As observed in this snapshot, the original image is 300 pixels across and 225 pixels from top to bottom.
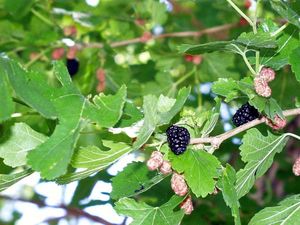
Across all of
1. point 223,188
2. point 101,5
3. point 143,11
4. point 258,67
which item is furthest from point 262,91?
point 101,5

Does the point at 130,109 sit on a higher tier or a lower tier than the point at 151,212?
higher

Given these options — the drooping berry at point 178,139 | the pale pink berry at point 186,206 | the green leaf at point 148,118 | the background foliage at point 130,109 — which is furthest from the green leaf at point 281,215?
the green leaf at point 148,118

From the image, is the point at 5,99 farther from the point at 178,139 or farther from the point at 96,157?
the point at 178,139

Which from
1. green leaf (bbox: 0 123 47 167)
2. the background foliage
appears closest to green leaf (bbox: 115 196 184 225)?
the background foliage

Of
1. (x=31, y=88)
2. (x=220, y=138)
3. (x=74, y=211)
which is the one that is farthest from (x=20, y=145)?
(x=74, y=211)

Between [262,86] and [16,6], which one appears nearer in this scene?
[262,86]

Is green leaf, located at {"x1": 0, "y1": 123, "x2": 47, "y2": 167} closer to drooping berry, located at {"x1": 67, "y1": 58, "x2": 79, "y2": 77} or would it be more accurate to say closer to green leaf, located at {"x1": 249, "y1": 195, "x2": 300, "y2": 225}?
green leaf, located at {"x1": 249, "y1": 195, "x2": 300, "y2": 225}

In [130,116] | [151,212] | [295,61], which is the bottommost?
[151,212]
